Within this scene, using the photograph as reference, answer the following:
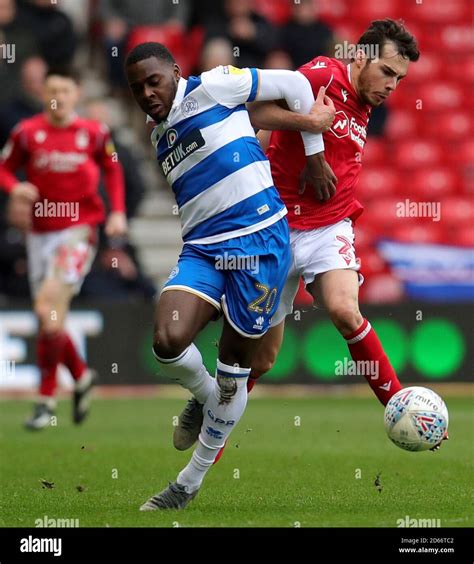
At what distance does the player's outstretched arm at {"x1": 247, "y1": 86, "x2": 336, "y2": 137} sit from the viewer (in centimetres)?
669

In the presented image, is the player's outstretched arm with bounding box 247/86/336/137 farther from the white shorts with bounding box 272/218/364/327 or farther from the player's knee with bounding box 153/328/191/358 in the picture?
the player's knee with bounding box 153/328/191/358

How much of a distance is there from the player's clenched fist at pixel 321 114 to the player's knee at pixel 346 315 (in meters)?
0.92

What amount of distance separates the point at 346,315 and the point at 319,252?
45 centimetres

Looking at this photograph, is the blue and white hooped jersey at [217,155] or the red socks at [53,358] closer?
the blue and white hooped jersey at [217,155]

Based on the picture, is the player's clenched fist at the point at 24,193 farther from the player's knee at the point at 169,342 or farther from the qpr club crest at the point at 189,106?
the player's knee at the point at 169,342

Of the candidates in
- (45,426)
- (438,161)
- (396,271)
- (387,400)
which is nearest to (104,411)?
(45,426)

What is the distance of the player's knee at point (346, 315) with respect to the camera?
688cm

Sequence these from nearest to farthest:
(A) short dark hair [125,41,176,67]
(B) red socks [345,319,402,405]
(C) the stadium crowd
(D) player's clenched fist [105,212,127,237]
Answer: (A) short dark hair [125,41,176,67] → (B) red socks [345,319,402,405] → (D) player's clenched fist [105,212,127,237] → (C) the stadium crowd

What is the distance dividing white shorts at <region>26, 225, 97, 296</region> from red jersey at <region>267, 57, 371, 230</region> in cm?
410

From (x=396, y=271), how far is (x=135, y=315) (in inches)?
146

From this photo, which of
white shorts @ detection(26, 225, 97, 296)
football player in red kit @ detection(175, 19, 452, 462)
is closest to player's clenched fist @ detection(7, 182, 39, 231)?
white shorts @ detection(26, 225, 97, 296)

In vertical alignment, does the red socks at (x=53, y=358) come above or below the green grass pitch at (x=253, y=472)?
above

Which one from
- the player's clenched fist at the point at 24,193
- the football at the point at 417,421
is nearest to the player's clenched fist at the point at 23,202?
the player's clenched fist at the point at 24,193
